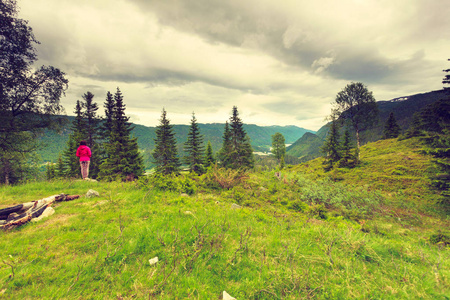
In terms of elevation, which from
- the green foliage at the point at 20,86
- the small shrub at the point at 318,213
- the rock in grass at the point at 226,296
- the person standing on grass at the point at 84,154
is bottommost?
the small shrub at the point at 318,213

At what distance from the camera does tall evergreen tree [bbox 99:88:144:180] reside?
73.4 feet

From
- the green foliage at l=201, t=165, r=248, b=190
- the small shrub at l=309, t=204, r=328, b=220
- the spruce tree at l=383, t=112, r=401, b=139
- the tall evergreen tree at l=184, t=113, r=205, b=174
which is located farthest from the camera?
the spruce tree at l=383, t=112, r=401, b=139

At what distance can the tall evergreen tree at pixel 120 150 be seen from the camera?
22.4m

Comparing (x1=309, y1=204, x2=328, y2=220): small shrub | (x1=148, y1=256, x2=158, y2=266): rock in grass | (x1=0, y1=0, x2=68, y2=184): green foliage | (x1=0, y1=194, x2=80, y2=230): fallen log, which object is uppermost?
(x1=0, y1=0, x2=68, y2=184): green foliage

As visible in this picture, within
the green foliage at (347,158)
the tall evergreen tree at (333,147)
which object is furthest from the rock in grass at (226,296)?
the tall evergreen tree at (333,147)

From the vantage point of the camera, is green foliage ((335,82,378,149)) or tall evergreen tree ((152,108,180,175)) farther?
tall evergreen tree ((152,108,180,175))

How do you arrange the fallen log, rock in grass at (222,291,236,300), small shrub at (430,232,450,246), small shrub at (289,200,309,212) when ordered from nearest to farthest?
rock in grass at (222,291,236,300)
the fallen log
small shrub at (430,232,450,246)
small shrub at (289,200,309,212)

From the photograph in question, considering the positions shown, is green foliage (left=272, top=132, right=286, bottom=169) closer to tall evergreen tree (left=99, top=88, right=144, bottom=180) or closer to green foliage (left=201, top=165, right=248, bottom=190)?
tall evergreen tree (left=99, top=88, right=144, bottom=180)

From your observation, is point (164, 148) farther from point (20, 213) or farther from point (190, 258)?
point (190, 258)

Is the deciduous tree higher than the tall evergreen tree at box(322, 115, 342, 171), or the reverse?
the deciduous tree

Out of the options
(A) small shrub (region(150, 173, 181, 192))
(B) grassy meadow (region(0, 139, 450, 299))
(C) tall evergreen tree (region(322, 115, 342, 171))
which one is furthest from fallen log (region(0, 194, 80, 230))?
(C) tall evergreen tree (region(322, 115, 342, 171))

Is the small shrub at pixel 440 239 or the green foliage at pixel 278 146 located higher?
the green foliage at pixel 278 146

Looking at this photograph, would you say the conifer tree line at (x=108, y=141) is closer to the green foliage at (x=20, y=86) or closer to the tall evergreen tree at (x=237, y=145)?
the green foliage at (x=20, y=86)

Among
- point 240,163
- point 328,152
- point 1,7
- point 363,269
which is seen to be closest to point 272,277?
point 363,269
